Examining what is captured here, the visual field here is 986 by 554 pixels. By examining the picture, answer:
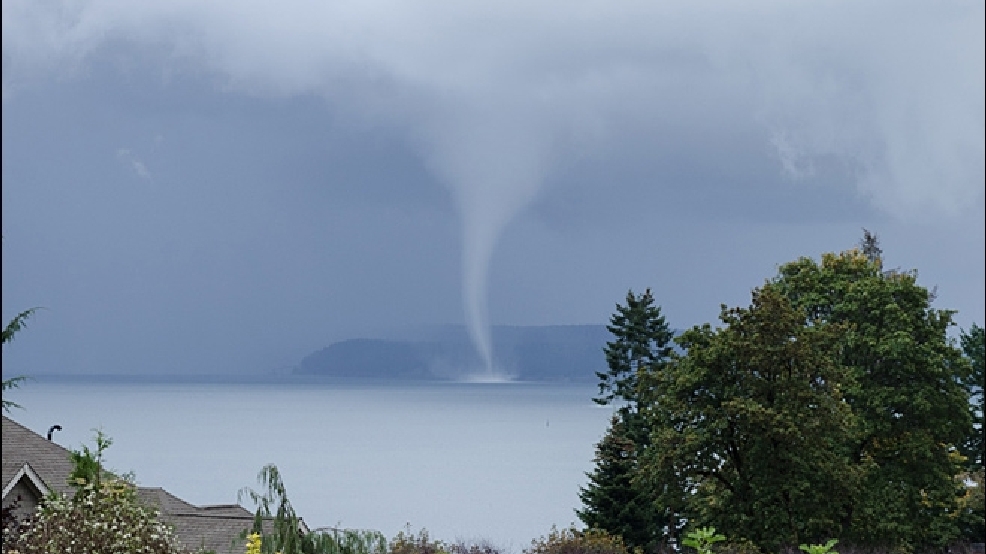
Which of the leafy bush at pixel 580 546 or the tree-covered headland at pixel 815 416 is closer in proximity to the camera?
the tree-covered headland at pixel 815 416

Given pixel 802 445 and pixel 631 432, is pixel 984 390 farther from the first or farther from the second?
pixel 802 445

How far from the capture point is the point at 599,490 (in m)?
Answer: 41.6

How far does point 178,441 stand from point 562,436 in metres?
55.1

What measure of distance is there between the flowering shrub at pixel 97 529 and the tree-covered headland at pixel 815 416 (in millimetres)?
14272

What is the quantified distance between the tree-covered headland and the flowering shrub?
14.3m

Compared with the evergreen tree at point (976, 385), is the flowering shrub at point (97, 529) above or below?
below

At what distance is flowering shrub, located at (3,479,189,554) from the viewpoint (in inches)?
480

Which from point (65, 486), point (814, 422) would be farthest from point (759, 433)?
point (65, 486)

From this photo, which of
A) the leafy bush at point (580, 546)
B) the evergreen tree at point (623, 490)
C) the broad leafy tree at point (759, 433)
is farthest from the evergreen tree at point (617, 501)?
the broad leafy tree at point (759, 433)

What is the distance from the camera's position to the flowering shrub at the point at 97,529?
12.2 meters

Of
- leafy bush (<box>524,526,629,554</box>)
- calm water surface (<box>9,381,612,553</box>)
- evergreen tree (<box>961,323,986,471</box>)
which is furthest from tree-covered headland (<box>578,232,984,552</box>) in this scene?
calm water surface (<box>9,381,612,553</box>)

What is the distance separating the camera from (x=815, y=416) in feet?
82.6

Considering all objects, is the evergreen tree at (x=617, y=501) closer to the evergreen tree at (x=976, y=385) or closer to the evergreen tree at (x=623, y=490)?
the evergreen tree at (x=623, y=490)

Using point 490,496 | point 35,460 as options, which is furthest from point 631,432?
point 490,496
